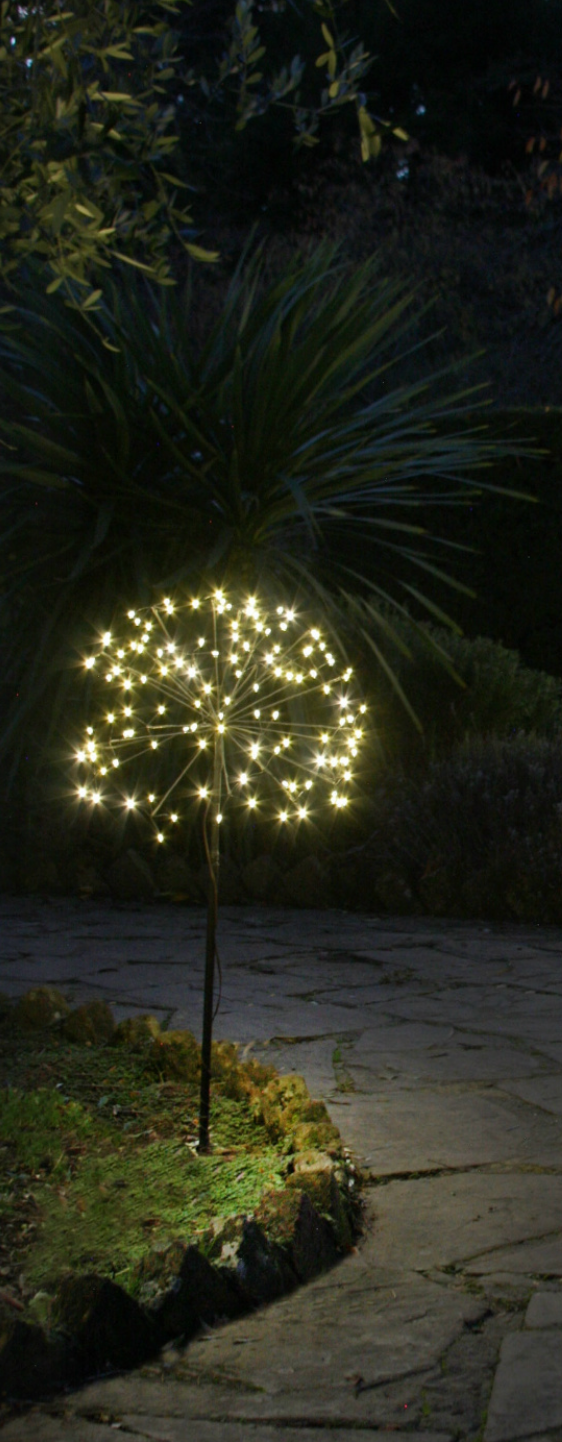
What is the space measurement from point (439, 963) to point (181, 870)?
77.7 inches

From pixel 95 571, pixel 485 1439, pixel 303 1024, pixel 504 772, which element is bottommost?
pixel 485 1439

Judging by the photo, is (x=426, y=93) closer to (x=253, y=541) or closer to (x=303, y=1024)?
(x=253, y=541)

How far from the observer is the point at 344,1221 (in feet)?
8.44

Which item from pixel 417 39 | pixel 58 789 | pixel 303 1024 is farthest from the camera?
pixel 417 39

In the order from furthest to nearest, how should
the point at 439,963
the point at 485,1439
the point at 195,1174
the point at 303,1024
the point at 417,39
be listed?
the point at 417,39 < the point at 439,963 < the point at 303,1024 < the point at 195,1174 < the point at 485,1439

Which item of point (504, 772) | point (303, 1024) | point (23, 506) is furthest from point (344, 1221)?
point (23, 506)

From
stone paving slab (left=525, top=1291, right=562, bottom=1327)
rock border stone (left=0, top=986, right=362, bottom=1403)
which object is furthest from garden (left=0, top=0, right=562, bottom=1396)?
stone paving slab (left=525, top=1291, right=562, bottom=1327)

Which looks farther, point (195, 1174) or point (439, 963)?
point (439, 963)

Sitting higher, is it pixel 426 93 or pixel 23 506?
pixel 426 93

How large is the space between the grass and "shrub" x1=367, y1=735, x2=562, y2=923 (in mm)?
3055

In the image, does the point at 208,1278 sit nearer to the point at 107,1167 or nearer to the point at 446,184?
the point at 107,1167

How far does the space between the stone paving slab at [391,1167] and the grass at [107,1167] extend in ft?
0.83

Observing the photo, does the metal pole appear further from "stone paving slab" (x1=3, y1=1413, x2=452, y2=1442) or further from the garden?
"stone paving slab" (x1=3, y1=1413, x2=452, y2=1442)

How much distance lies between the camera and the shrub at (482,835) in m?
6.14
